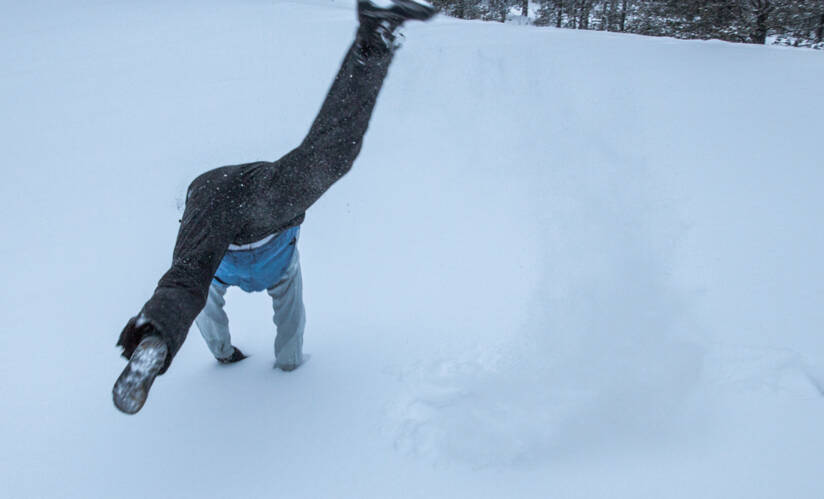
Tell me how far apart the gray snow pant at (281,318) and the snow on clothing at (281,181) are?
0.37 metres

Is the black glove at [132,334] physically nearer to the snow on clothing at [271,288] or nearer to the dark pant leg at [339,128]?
the snow on clothing at [271,288]

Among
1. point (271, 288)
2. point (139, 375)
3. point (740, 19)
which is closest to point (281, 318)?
point (271, 288)

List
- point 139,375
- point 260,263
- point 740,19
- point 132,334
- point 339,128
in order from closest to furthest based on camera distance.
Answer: point 139,375
point 132,334
point 339,128
point 260,263
point 740,19

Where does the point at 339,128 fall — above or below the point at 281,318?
above

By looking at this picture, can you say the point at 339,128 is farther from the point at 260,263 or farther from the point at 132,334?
the point at 132,334

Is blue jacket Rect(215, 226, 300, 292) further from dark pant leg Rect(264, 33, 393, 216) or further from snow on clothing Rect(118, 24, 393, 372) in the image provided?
dark pant leg Rect(264, 33, 393, 216)

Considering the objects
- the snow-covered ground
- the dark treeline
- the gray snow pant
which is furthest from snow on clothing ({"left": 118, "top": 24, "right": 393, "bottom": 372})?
the dark treeline

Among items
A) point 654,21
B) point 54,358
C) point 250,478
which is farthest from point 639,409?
point 654,21

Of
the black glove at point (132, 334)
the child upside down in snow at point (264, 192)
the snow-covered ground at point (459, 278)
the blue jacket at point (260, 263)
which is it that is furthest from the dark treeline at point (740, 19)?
the black glove at point (132, 334)

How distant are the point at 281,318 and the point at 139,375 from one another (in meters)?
0.79

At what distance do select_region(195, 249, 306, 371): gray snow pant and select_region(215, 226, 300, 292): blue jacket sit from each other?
0.05 meters

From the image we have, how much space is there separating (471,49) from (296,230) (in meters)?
4.15

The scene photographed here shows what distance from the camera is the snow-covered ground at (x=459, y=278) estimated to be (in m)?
1.71

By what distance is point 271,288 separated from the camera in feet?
6.74
